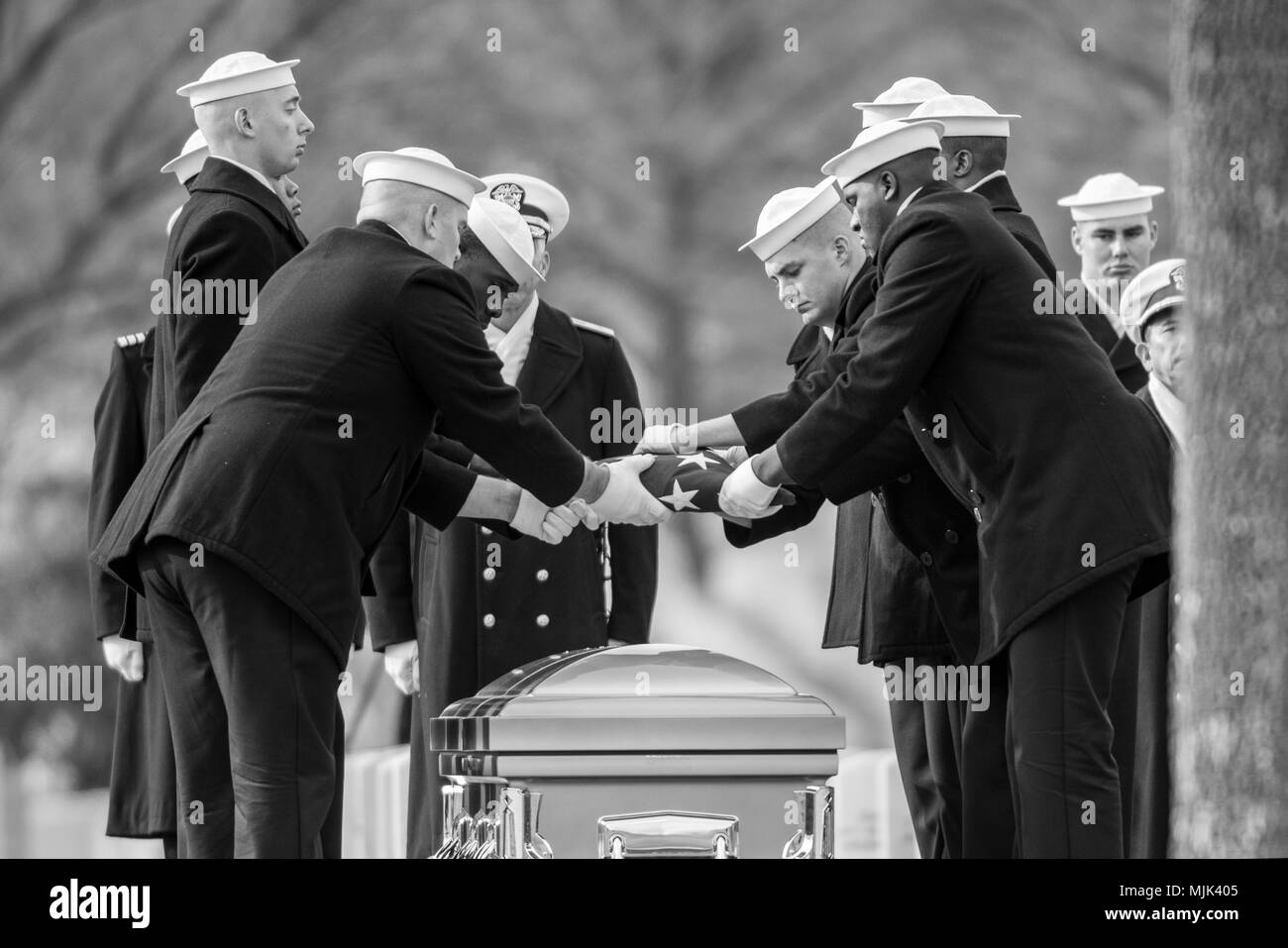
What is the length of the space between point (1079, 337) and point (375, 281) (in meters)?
1.55

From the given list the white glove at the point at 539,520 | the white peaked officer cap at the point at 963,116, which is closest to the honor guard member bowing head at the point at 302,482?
the white glove at the point at 539,520

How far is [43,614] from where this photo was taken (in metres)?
14.8

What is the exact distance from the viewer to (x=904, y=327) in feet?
15.0

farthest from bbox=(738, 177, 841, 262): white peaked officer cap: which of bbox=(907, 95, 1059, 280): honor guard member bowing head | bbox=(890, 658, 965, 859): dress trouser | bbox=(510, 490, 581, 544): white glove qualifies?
bbox=(890, 658, 965, 859): dress trouser

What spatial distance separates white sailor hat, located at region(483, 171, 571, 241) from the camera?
6094mm

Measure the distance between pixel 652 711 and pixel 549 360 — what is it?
83.4 inches

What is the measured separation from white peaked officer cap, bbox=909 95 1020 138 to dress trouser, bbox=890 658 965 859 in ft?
4.37

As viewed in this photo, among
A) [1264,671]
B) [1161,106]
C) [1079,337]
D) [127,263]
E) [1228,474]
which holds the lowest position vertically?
[1264,671]

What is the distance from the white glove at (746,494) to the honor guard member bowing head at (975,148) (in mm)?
894

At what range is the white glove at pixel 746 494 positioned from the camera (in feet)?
16.6
